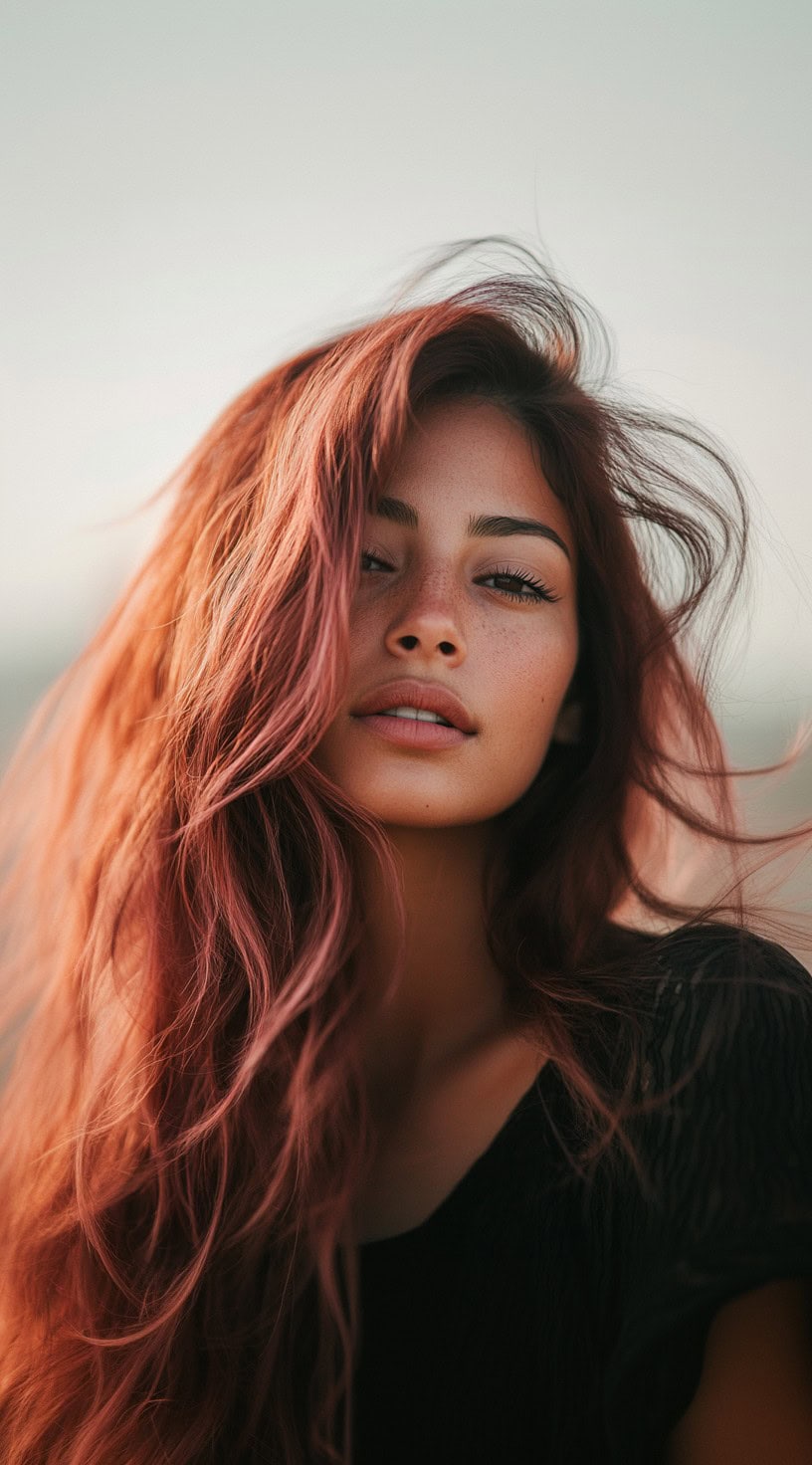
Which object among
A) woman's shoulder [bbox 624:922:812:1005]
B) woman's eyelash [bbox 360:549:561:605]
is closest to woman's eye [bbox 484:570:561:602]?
woman's eyelash [bbox 360:549:561:605]

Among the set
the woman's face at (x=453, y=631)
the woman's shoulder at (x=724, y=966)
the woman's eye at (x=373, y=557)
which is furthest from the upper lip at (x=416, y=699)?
the woman's shoulder at (x=724, y=966)

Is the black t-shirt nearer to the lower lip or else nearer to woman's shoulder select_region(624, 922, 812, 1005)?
woman's shoulder select_region(624, 922, 812, 1005)

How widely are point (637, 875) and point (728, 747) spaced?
285mm

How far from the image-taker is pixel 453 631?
116cm

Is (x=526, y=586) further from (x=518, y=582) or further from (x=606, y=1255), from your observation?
(x=606, y=1255)

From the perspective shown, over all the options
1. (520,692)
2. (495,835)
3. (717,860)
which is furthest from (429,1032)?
(717,860)

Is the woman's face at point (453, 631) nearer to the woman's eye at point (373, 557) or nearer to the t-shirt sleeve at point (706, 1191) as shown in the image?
the woman's eye at point (373, 557)

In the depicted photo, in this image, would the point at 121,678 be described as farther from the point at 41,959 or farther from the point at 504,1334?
the point at 504,1334

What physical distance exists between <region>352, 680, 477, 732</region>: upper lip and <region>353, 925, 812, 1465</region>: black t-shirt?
1.10ft

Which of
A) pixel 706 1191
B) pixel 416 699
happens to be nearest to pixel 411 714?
pixel 416 699

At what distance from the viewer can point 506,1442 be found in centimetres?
106

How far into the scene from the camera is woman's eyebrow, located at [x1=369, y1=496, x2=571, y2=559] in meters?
1.20

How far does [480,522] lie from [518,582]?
0.27 ft

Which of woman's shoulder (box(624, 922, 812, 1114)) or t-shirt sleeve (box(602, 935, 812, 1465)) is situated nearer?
t-shirt sleeve (box(602, 935, 812, 1465))
